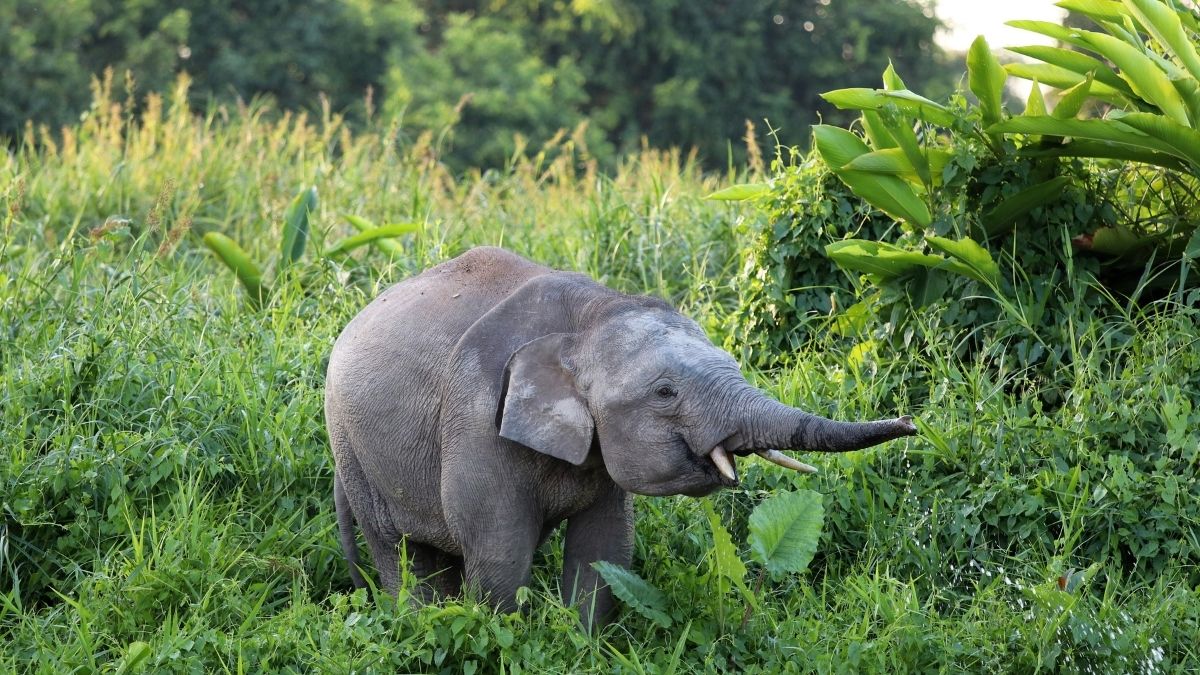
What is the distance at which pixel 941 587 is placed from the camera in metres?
4.77

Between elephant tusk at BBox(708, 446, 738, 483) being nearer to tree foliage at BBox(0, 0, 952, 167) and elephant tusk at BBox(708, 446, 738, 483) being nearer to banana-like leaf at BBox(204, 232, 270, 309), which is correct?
banana-like leaf at BBox(204, 232, 270, 309)

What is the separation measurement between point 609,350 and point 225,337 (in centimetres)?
299

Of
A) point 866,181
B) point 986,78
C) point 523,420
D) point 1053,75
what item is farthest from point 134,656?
point 1053,75

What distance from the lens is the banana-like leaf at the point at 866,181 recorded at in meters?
5.69

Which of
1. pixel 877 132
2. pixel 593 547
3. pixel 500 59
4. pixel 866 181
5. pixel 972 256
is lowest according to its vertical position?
pixel 500 59

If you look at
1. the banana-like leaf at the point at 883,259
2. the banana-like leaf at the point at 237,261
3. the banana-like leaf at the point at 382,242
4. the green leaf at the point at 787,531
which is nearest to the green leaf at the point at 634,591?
the green leaf at the point at 787,531

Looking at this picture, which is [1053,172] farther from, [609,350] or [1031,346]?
[609,350]

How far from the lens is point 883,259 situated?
561cm

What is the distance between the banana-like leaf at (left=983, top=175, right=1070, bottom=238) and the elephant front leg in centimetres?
232

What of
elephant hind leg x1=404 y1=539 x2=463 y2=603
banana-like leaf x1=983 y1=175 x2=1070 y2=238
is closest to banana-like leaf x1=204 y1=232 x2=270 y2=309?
elephant hind leg x1=404 y1=539 x2=463 y2=603

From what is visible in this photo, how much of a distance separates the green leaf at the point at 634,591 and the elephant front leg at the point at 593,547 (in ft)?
0.18

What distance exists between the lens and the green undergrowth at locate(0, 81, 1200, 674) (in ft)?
13.6

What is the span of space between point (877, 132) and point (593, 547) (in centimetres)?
250

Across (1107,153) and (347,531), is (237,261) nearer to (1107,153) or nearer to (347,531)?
(347,531)
